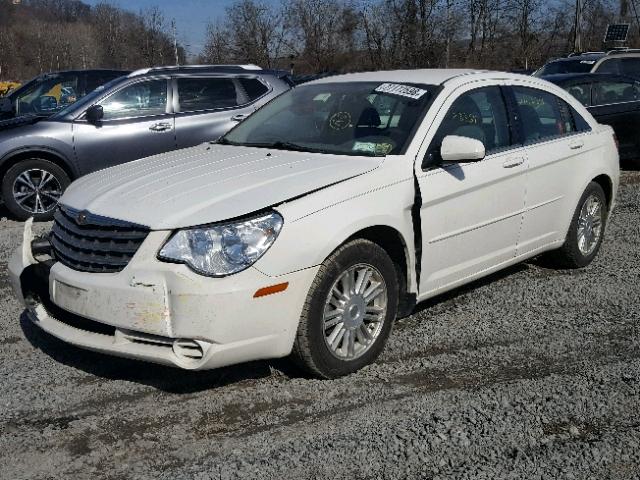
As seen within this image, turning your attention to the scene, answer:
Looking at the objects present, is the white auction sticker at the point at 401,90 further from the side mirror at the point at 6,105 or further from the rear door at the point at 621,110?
the side mirror at the point at 6,105

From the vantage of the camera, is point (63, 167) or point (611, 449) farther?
point (63, 167)

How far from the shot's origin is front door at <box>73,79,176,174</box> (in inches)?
331

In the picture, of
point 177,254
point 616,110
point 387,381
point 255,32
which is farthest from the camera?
point 255,32

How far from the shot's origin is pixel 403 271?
4246 mm

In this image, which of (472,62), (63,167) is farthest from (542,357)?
(472,62)

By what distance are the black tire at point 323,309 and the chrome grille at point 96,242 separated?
872 millimetres

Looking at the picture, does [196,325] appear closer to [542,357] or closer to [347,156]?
[347,156]

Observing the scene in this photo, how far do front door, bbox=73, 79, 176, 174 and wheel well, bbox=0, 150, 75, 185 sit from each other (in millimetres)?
179

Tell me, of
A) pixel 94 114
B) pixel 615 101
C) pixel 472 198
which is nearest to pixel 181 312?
pixel 472 198

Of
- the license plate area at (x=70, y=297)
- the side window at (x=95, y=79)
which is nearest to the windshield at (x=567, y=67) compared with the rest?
the side window at (x=95, y=79)

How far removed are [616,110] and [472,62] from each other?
2352 cm

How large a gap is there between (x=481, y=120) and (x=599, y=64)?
10349 millimetres

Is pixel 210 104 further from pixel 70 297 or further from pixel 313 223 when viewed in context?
pixel 313 223

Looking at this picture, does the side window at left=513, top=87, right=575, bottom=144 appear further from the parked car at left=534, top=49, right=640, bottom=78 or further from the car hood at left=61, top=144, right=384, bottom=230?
the parked car at left=534, top=49, right=640, bottom=78
